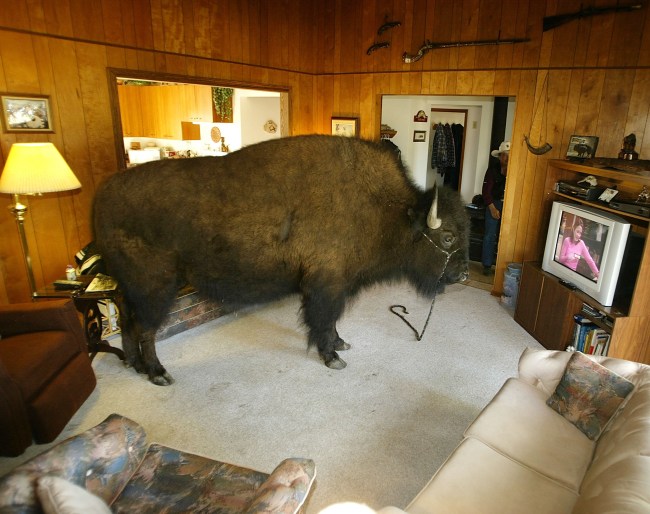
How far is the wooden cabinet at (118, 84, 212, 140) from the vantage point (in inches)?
314

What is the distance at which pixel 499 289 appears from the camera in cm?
534

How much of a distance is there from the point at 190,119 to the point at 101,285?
18.0ft

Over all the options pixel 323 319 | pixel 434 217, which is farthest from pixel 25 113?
pixel 434 217

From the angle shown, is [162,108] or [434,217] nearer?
[434,217]

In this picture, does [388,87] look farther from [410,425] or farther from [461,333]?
[410,425]

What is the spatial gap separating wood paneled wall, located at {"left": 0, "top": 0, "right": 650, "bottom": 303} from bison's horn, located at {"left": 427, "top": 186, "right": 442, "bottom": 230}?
74.2 inches

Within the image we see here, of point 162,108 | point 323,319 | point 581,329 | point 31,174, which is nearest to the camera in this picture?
point 31,174

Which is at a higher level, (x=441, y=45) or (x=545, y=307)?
(x=441, y=45)

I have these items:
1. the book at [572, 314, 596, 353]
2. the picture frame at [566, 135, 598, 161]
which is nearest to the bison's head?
the book at [572, 314, 596, 353]

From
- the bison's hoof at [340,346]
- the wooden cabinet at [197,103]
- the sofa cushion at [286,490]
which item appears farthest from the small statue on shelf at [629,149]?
the wooden cabinet at [197,103]

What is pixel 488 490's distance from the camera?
1900 mm

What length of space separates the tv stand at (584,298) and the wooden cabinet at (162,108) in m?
6.06

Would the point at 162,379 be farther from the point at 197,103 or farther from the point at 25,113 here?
the point at 197,103

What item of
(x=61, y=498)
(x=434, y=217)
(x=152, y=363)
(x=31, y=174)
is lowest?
(x=152, y=363)
